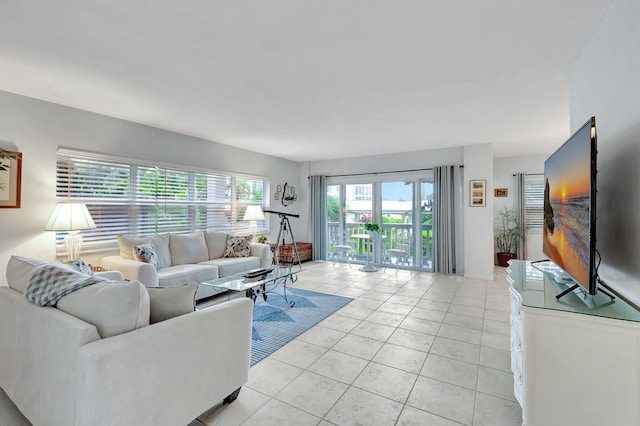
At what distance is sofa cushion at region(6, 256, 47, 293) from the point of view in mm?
1851

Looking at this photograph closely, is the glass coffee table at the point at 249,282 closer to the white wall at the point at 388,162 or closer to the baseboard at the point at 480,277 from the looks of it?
the white wall at the point at 388,162

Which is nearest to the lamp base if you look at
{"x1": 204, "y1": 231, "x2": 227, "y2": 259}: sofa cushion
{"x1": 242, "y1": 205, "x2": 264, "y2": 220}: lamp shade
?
{"x1": 204, "y1": 231, "x2": 227, "y2": 259}: sofa cushion

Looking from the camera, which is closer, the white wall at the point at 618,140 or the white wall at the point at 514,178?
the white wall at the point at 618,140

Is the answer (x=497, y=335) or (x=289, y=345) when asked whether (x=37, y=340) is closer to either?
(x=289, y=345)

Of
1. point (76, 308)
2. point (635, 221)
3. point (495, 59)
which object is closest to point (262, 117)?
point (495, 59)

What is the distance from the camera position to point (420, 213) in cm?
604

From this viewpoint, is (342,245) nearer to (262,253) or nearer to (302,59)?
(262,253)

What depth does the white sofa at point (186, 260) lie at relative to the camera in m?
3.37

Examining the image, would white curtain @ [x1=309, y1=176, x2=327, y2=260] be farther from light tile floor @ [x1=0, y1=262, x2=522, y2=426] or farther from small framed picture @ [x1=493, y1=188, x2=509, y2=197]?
small framed picture @ [x1=493, y1=188, x2=509, y2=197]

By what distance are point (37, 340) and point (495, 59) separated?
141 inches

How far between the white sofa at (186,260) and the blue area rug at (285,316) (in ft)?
2.23

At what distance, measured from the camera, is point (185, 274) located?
3.67m

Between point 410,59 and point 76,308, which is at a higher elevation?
point 410,59

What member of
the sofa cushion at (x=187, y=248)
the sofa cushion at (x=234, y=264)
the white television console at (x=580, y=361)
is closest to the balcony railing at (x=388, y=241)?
the sofa cushion at (x=234, y=264)
